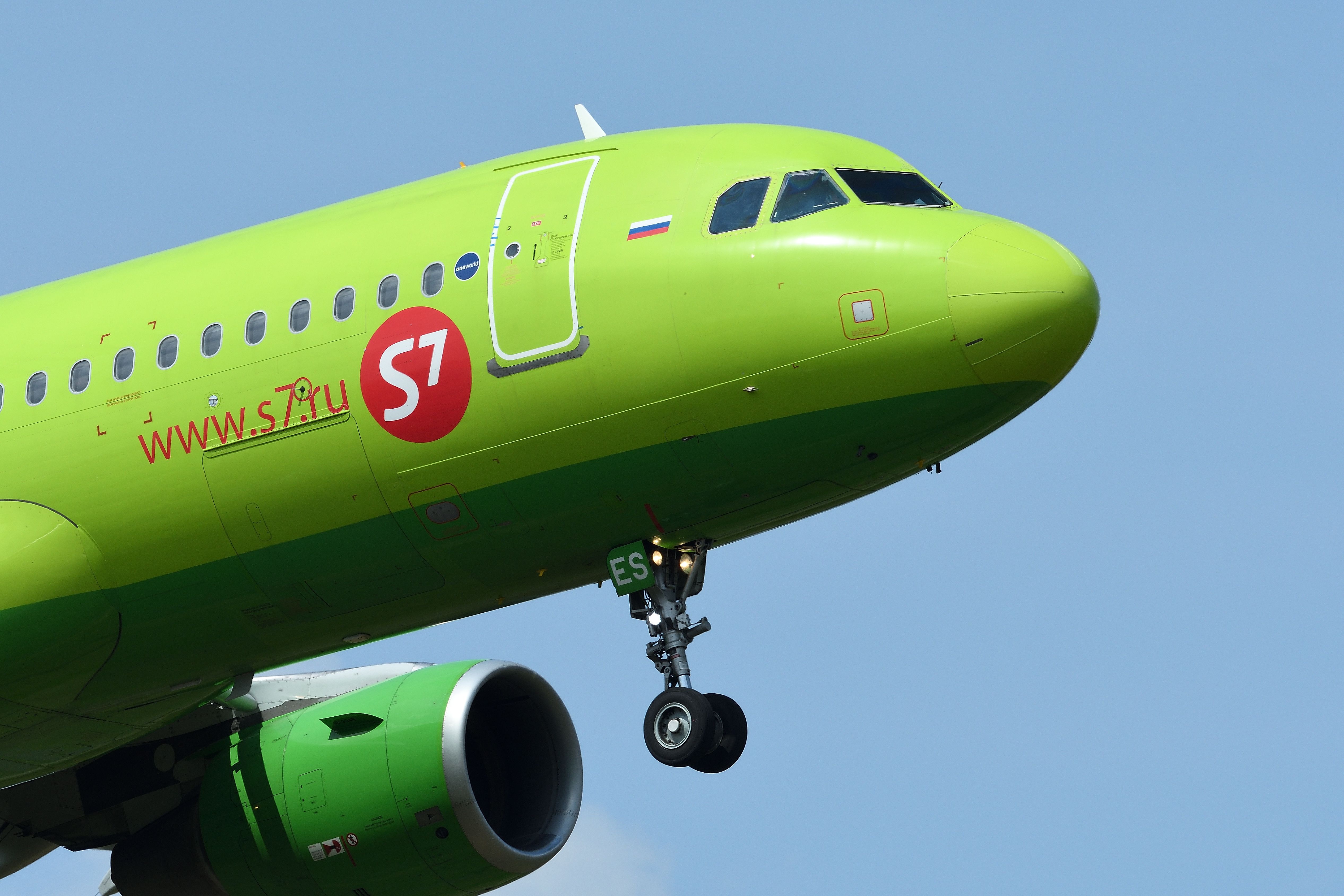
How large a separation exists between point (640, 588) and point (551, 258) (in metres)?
3.06

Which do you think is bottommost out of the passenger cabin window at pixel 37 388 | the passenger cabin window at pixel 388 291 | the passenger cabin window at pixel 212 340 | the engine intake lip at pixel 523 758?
the engine intake lip at pixel 523 758

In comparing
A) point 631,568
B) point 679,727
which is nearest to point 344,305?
point 631,568

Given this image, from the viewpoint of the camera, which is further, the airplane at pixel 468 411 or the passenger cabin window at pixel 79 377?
the passenger cabin window at pixel 79 377

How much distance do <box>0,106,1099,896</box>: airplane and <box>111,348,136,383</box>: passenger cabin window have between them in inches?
1.5

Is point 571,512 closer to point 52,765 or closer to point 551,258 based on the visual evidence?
point 551,258

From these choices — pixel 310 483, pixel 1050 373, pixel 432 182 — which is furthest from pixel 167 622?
pixel 1050 373

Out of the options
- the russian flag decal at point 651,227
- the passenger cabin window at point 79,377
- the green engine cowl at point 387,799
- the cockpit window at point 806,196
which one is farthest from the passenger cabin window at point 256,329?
the cockpit window at point 806,196

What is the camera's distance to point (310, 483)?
57.4ft

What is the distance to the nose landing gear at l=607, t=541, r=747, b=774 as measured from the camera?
16516 millimetres

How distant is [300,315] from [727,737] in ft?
18.2

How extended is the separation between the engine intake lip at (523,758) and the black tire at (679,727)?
4255 millimetres

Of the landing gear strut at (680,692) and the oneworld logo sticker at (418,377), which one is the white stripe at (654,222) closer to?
the oneworld logo sticker at (418,377)

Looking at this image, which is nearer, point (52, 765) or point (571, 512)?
point (571, 512)

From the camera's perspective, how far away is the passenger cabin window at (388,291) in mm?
17516
